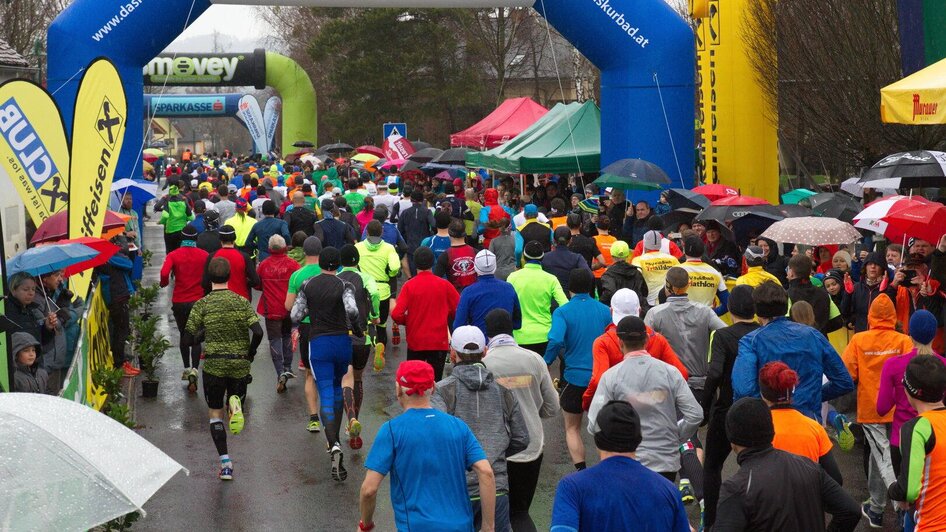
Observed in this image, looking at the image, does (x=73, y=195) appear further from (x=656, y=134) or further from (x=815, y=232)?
(x=656, y=134)

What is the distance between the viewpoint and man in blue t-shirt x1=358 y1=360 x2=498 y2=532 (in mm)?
5633

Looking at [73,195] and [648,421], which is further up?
[73,195]

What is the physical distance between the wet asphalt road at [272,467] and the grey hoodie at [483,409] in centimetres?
186

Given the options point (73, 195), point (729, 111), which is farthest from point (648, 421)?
point (729, 111)

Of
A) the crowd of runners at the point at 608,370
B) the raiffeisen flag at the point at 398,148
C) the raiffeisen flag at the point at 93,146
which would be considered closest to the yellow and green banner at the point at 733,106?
the crowd of runners at the point at 608,370

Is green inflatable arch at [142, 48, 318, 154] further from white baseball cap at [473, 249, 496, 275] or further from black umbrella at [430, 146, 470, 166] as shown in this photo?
white baseball cap at [473, 249, 496, 275]

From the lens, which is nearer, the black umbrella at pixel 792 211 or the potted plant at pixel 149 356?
the potted plant at pixel 149 356

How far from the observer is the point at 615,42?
18188 millimetres

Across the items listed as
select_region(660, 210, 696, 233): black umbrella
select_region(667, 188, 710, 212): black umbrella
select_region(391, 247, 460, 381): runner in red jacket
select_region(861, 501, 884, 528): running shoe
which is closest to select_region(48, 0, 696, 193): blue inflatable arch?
select_region(667, 188, 710, 212): black umbrella

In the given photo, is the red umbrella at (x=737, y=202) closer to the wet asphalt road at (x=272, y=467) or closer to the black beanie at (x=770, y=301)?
the wet asphalt road at (x=272, y=467)

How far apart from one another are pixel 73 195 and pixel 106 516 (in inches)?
263

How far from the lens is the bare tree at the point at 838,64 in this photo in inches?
699

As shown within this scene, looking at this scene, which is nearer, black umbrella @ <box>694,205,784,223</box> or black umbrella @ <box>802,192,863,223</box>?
black umbrella @ <box>694,205,784,223</box>

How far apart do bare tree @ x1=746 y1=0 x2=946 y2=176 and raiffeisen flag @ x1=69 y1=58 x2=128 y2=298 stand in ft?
32.8
